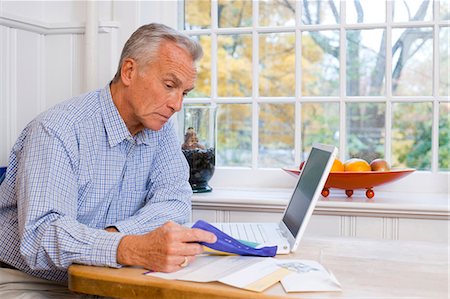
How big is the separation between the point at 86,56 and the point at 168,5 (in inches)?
18.5

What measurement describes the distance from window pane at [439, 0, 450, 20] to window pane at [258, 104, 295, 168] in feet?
2.46

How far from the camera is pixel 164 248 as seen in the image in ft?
4.79

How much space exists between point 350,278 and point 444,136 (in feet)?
4.62

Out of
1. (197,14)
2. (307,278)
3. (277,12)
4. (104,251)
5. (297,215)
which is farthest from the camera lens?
(197,14)

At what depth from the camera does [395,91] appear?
2.69m

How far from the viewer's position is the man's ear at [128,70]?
1.88m

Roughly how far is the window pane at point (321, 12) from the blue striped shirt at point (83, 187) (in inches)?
38.3

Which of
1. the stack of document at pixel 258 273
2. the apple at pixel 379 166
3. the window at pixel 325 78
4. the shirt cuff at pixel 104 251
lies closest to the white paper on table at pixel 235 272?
the stack of document at pixel 258 273

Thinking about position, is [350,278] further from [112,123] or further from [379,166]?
[379,166]

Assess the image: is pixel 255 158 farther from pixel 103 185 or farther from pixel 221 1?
pixel 103 185

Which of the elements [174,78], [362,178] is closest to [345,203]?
[362,178]

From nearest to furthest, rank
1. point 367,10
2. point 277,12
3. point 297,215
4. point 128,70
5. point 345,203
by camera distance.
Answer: point 297,215 < point 128,70 < point 345,203 < point 367,10 < point 277,12

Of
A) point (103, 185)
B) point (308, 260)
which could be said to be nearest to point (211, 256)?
point (308, 260)

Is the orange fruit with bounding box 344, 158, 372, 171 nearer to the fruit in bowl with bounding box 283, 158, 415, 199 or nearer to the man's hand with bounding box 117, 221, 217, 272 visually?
the fruit in bowl with bounding box 283, 158, 415, 199
